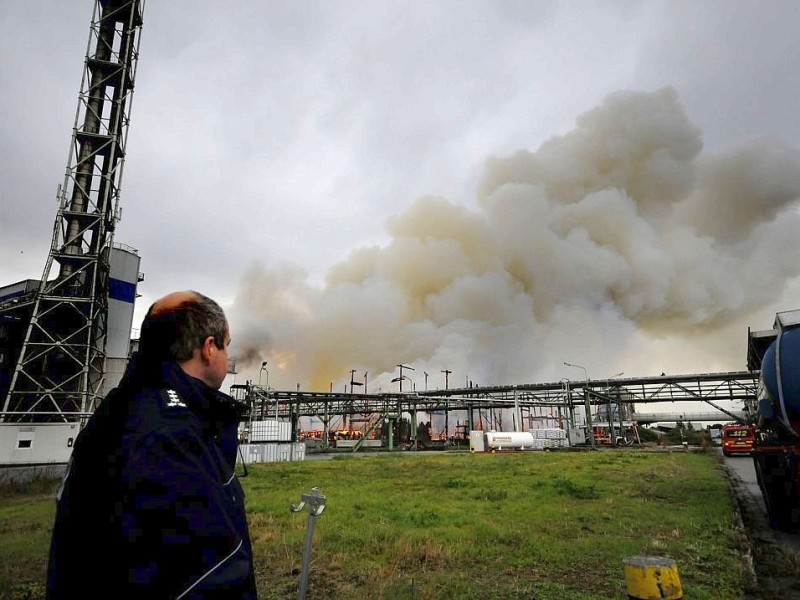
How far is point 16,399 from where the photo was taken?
27.3 metres

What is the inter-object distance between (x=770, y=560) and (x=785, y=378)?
3239mm

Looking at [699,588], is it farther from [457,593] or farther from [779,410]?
[779,410]

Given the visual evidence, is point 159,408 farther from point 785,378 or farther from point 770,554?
point 785,378

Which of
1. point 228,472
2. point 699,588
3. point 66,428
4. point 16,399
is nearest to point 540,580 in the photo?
point 699,588

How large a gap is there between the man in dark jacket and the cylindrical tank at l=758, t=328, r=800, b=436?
34.3 ft

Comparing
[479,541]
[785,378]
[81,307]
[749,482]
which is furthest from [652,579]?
[81,307]

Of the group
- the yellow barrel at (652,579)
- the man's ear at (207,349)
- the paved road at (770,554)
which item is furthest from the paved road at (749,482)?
the man's ear at (207,349)

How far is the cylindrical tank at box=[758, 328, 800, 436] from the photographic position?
852 centimetres

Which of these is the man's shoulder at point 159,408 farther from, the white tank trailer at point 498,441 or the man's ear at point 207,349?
the white tank trailer at point 498,441

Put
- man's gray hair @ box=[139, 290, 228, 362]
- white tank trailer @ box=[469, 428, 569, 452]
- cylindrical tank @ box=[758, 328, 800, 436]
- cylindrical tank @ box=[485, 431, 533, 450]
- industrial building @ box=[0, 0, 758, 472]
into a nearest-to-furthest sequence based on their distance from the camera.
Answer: man's gray hair @ box=[139, 290, 228, 362]
cylindrical tank @ box=[758, 328, 800, 436]
industrial building @ box=[0, 0, 758, 472]
white tank trailer @ box=[469, 428, 569, 452]
cylindrical tank @ box=[485, 431, 533, 450]

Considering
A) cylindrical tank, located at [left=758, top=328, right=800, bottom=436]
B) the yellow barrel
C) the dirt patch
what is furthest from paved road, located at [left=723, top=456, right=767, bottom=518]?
the yellow barrel

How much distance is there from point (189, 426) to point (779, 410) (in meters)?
11.2

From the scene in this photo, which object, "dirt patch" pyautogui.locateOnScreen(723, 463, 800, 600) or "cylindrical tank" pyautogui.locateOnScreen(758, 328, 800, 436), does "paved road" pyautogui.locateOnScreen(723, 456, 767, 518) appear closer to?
"dirt patch" pyautogui.locateOnScreen(723, 463, 800, 600)

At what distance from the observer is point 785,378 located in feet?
28.4
